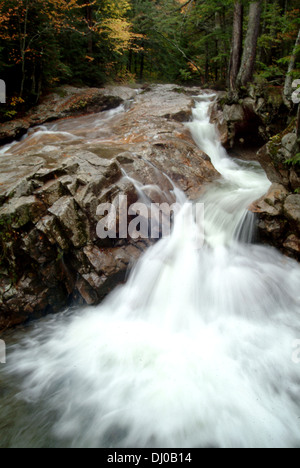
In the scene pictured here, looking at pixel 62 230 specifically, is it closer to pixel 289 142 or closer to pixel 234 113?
pixel 289 142

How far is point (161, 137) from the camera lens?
6.68m

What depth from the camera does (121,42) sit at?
13094mm

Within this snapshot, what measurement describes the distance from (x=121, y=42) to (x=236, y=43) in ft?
25.5

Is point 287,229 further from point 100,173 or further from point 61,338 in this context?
point 61,338

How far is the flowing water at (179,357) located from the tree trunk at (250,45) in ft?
16.1

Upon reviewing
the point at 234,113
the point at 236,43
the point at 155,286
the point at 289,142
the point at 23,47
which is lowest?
the point at 155,286

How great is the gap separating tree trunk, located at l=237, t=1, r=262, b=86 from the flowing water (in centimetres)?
490

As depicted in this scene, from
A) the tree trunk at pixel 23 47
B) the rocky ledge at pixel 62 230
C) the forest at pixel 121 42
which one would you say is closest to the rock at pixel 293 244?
the rocky ledge at pixel 62 230

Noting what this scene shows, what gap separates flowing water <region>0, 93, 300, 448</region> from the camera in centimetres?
254

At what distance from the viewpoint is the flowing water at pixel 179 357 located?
8.32 ft

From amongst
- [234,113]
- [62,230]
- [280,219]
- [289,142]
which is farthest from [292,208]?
[234,113]

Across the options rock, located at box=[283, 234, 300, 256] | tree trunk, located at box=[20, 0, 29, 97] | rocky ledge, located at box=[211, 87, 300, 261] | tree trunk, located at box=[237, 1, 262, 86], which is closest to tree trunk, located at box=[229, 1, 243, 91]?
tree trunk, located at box=[237, 1, 262, 86]

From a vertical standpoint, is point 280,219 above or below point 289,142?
below

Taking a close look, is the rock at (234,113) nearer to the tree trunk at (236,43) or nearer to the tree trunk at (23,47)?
the tree trunk at (236,43)
